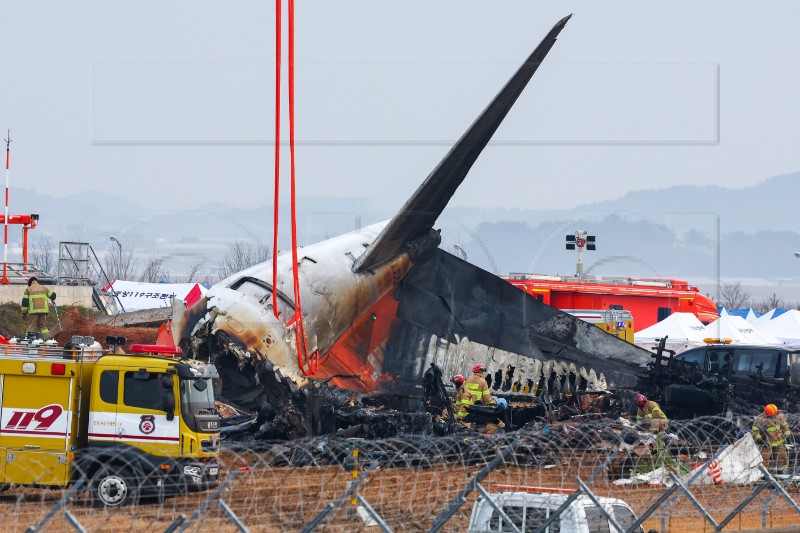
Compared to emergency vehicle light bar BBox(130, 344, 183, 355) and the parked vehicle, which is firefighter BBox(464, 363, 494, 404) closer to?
the parked vehicle

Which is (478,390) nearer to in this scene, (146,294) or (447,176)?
(447,176)

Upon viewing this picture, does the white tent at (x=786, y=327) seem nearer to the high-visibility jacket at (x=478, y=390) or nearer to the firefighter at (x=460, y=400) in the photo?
the high-visibility jacket at (x=478, y=390)

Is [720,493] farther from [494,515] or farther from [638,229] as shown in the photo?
[638,229]

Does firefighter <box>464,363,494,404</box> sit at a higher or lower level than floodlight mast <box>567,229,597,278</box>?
lower

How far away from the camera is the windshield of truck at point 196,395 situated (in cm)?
1723

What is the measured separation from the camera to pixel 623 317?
5000 centimetres

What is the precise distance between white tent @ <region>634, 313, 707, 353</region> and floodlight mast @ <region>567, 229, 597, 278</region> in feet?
61.7

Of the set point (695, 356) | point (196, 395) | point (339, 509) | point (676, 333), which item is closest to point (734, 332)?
point (676, 333)

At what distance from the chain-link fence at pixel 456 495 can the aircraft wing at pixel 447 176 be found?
22.4 feet

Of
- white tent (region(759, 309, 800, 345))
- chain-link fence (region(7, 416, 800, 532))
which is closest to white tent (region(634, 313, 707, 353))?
white tent (region(759, 309, 800, 345))

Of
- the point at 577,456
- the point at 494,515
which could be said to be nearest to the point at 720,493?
the point at 577,456

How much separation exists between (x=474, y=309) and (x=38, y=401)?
1374cm

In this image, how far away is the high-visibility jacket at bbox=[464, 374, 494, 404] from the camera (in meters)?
A: 24.9

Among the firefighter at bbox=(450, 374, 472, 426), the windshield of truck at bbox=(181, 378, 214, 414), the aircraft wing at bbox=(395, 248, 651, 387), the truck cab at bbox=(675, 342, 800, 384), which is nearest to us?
the windshield of truck at bbox=(181, 378, 214, 414)
